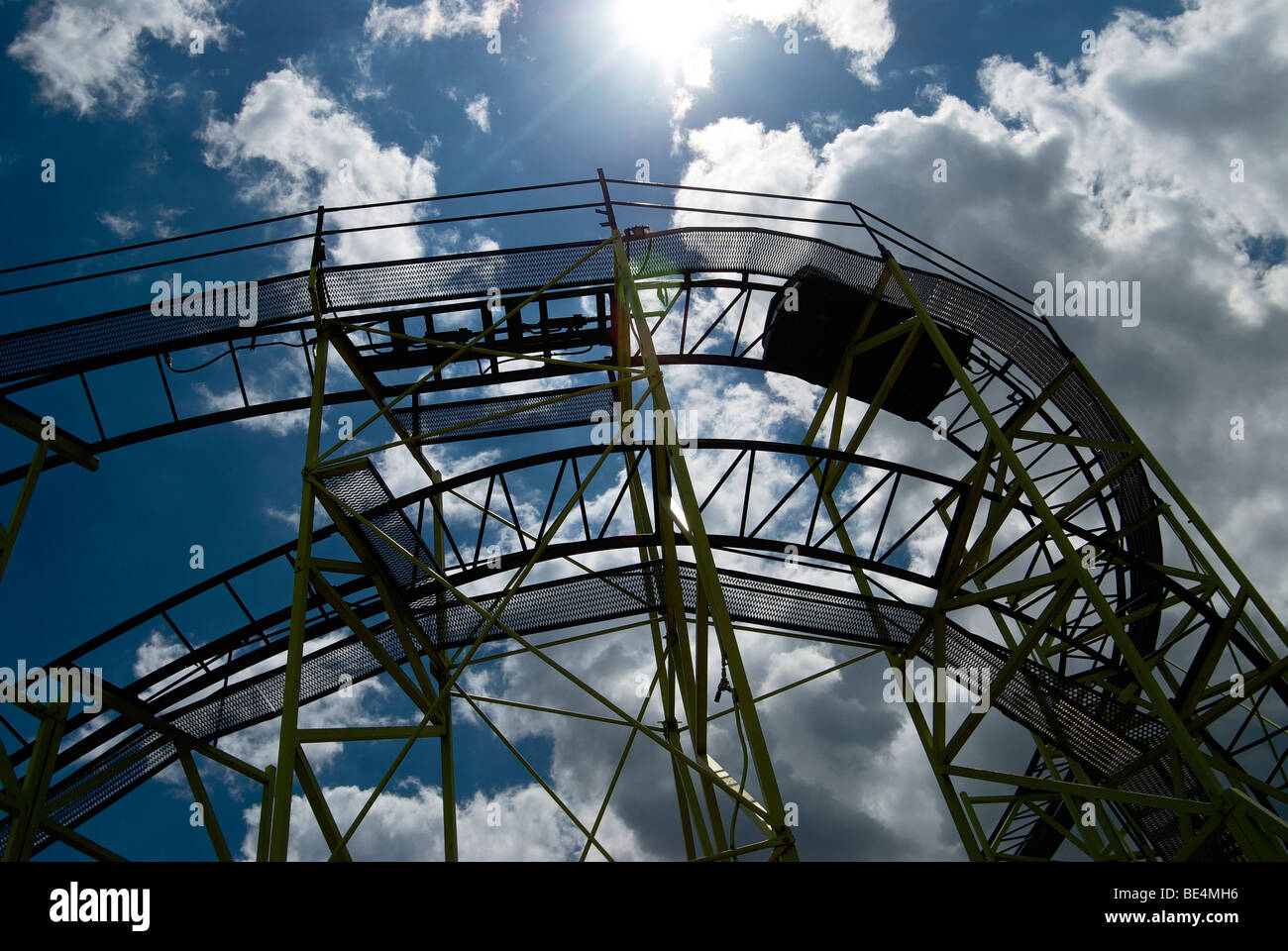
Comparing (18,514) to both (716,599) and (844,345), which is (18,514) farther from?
(844,345)

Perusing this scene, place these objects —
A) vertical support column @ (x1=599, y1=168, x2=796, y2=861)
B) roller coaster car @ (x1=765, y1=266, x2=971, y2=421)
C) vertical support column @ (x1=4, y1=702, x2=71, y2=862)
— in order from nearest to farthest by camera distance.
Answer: vertical support column @ (x1=599, y1=168, x2=796, y2=861)
vertical support column @ (x1=4, y1=702, x2=71, y2=862)
roller coaster car @ (x1=765, y1=266, x2=971, y2=421)

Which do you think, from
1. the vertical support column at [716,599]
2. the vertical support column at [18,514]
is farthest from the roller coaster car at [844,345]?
the vertical support column at [18,514]

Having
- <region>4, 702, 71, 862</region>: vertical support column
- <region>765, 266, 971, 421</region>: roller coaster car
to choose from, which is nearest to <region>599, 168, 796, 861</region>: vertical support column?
<region>765, 266, 971, 421</region>: roller coaster car

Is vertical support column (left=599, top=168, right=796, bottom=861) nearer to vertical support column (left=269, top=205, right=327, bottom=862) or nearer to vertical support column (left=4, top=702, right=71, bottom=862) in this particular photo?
vertical support column (left=269, top=205, right=327, bottom=862)

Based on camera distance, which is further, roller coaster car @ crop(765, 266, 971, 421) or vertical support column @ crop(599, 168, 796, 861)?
roller coaster car @ crop(765, 266, 971, 421)

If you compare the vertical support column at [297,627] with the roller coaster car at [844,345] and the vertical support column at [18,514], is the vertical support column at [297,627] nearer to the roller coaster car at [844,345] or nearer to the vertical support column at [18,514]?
the vertical support column at [18,514]

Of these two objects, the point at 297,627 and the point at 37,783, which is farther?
A: the point at 37,783

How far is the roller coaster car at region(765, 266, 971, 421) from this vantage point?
11773mm

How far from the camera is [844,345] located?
12.1 metres

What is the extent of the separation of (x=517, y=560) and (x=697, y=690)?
8.62 feet

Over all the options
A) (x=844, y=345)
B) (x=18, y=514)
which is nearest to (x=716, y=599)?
(x=844, y=345)

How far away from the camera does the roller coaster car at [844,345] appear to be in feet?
38.6
